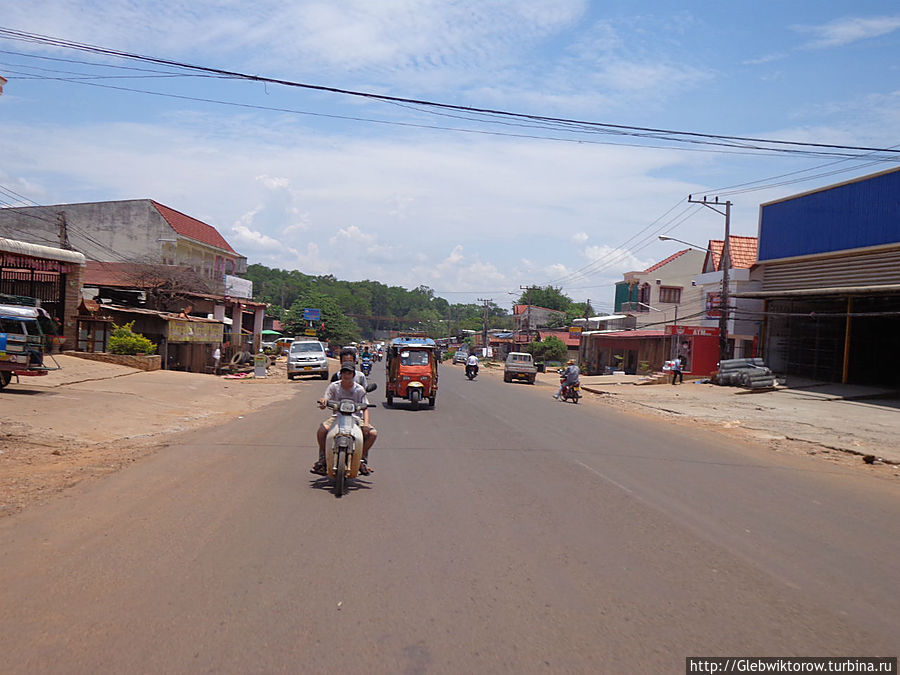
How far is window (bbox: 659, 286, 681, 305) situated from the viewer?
2549 inches

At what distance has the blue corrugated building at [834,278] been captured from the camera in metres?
27.2

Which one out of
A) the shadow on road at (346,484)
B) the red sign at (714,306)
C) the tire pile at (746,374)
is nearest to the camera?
the shadow on road at (346,484)

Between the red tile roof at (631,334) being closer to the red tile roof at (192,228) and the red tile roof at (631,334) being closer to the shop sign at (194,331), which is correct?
the shop sign at (194,331)

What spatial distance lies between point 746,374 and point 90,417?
2502 centimetres

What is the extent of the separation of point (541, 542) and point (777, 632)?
2298mm

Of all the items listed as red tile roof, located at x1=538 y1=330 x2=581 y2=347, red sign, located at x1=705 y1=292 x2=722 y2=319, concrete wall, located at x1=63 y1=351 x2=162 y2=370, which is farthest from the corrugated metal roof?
red tile roof, located at x1=538 y1=330 x2=581 y2=347

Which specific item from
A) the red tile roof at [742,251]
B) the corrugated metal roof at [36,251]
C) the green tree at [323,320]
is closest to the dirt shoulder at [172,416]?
the corrugated metal roof at [36,251]

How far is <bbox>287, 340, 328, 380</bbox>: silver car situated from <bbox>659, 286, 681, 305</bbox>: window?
38196mm

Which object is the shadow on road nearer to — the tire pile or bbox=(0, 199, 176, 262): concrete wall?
the tire pile

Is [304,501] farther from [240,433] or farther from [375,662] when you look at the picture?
[240,433]

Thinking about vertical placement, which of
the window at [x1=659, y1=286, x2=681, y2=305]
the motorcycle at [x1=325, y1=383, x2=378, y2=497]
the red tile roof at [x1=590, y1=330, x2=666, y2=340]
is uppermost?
the window at [x1=659, y1=286, x2=681, y2=305]

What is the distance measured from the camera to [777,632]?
4500mm

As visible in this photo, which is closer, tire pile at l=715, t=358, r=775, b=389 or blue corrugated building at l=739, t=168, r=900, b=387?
blue corrugated building at l=739, t=168, r=900, b=387

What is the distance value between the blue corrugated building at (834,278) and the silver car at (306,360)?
20887mm
